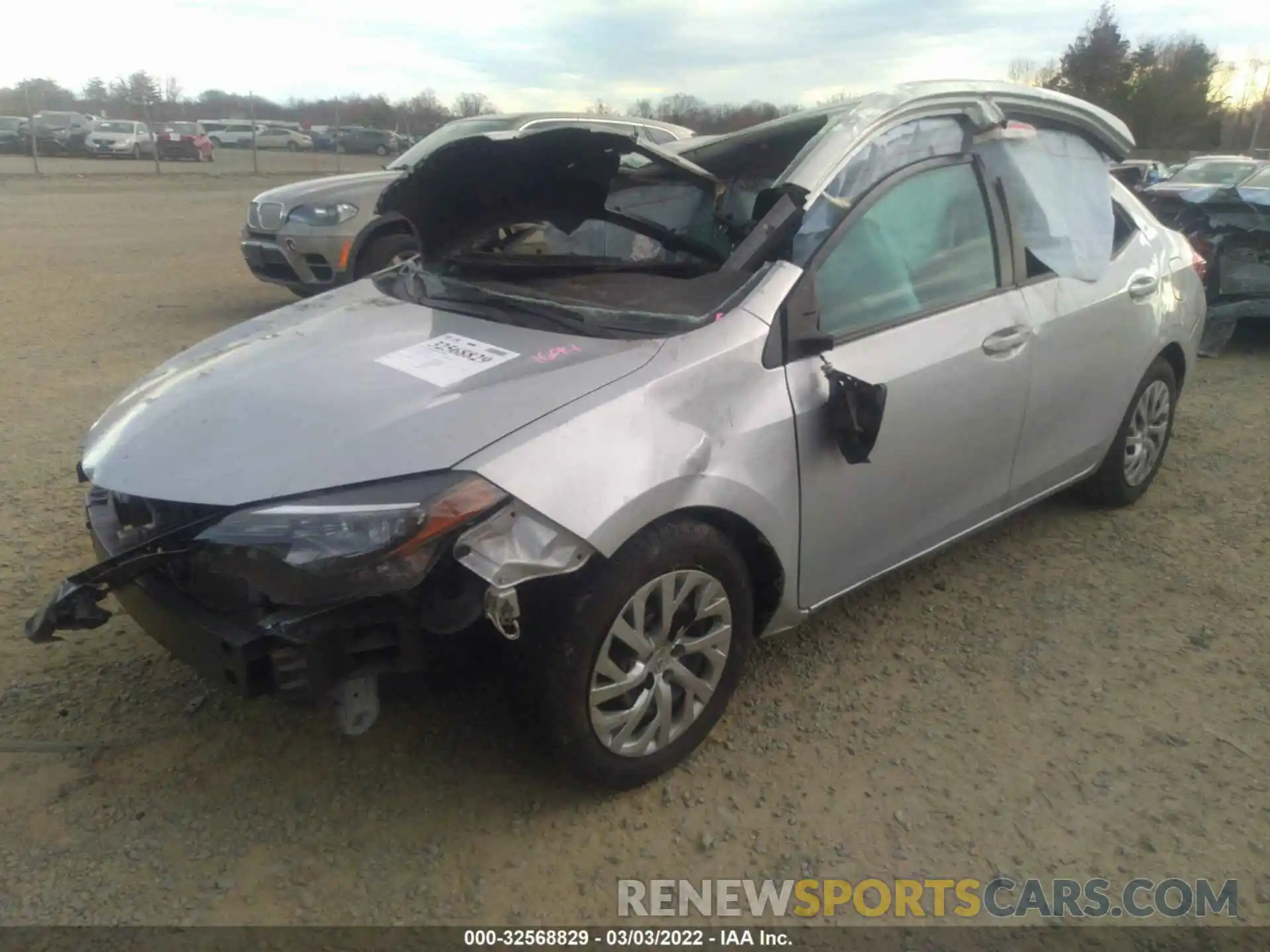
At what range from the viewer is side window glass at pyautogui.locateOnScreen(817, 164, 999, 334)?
295 centimetres

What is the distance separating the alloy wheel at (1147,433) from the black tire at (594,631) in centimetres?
258

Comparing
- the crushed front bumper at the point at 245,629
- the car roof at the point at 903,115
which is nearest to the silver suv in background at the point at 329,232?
the car roof at the point at 903,115

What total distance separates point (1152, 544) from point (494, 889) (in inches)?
131

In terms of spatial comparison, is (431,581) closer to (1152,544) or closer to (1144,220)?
(1152,544)

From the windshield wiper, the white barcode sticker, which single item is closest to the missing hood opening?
the windshield wiper

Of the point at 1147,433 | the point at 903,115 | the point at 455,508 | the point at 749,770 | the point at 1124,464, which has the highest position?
the point at 903,115

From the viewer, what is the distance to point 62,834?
2.48 m

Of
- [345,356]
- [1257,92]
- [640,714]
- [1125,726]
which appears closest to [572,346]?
[345,356]

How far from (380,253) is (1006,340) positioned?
577 centimetres

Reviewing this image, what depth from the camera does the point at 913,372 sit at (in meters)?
3.04

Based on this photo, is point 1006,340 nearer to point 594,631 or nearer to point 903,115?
point 903,115

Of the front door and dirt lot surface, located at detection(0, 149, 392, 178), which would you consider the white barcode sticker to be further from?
dirt lot surface, located at detection(0, 149, 392, 178)

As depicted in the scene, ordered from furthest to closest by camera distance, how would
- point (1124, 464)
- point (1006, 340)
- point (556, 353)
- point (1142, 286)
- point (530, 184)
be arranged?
point (1124, 464)
point (1142, 286)
point (530, 184)
point (1006, 340)
point (556, 353)

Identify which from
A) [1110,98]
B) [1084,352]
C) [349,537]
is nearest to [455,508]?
[349,537]
